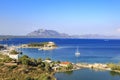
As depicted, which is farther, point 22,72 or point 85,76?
point 85,76

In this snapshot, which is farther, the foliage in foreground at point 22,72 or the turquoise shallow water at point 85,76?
the turquoise shallow water at point 85,76

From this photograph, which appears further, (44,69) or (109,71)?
(109,71)

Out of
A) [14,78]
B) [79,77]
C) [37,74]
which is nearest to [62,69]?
[79,77]

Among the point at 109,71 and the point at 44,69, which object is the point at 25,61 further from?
the point at 109,71

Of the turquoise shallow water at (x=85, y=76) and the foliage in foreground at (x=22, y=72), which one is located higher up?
the foliage in foreground at (x=22, y=72)

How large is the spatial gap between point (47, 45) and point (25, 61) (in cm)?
6451

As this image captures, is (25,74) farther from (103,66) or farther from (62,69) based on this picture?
(103,66)

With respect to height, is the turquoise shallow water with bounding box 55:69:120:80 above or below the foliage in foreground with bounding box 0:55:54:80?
below

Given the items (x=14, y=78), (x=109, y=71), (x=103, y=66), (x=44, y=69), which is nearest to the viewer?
(x=14, y=78)

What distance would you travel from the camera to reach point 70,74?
3741cm

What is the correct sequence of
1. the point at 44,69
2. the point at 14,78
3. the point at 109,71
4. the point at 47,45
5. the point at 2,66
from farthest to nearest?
the point at 47,45 → the point at 109,71 → the point at 44,69 → the point at 2,66 → the point at 14,78

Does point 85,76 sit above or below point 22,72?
below

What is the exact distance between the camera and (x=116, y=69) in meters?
40.8

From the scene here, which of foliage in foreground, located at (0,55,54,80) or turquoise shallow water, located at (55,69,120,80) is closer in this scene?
foliage in foreground, located at (0,55,54,80)
